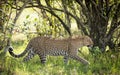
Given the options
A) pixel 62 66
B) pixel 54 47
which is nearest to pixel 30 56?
pixel 54 47

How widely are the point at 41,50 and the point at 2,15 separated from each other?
1301mm

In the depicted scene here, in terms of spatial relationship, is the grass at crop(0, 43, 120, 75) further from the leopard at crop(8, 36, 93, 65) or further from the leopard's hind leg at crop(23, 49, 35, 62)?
the leopard at crop(8, 36, 93, 65)

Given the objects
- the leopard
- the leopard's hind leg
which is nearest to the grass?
the leopard's hind leg

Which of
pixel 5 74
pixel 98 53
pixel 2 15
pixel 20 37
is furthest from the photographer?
pixel 20 37

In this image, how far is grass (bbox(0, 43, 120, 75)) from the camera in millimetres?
9195

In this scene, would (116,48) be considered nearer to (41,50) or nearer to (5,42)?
(41,50)

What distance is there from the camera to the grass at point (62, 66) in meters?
9.20

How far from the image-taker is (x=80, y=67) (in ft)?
32.4

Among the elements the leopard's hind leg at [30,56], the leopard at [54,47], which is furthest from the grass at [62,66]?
the leopard at [54,47]

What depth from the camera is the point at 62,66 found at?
9.87 m

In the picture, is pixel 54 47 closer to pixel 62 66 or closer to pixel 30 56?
pixel 62 66

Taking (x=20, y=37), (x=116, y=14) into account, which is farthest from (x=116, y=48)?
(x=20, y=37)

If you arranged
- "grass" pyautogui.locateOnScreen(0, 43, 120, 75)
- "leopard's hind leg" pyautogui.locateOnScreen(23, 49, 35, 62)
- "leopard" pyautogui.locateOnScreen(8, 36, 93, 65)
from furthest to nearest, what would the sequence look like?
1. "leopard's hind leg" pyautogui.locateOnScreen(23, 49, 35, 62)
2. "leopard" pyautogui.locateOnScreen(8, 36, 93, 65)
3. "grass" pyautogui.locateOnScreen(0, 43, 120, 75)

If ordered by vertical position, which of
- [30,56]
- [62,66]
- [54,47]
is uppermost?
[54,47]
